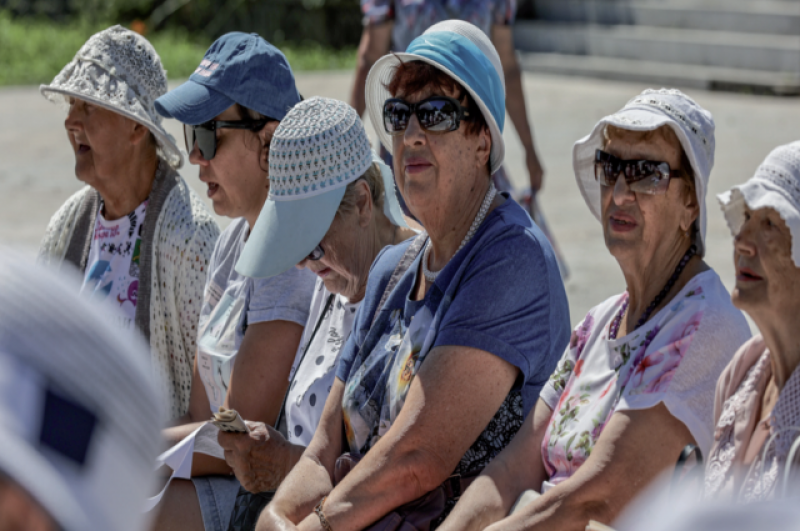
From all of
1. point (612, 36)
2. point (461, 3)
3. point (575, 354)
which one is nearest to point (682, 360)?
point (575, 354)

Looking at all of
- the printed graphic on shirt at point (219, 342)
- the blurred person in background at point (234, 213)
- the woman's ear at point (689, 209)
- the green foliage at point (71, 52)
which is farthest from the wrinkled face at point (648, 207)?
the green foliage at point (71, 52)

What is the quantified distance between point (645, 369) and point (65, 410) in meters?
1.76

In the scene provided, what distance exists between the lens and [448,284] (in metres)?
2.68

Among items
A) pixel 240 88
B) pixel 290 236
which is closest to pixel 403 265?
pixel 290 236

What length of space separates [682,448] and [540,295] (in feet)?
1.80

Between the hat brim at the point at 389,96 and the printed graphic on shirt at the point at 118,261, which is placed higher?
the hat brim at the point at 389,96

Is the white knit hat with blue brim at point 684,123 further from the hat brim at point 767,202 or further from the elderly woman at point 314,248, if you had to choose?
the elderly woman at point 314,248

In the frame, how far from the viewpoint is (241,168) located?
343 centimetres

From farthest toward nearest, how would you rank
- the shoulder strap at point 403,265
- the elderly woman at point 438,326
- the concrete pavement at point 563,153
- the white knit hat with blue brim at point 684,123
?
the concrete pavement at point 563,153, the shoulder strap at point 403,265, the elderly woman at point 438,326, the white knit hat with blue brim at point 684,123

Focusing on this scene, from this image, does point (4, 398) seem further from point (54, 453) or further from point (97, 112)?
point (97, 112)

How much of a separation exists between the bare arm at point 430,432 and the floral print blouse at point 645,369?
17 cm

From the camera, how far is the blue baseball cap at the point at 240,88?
11.2 ft

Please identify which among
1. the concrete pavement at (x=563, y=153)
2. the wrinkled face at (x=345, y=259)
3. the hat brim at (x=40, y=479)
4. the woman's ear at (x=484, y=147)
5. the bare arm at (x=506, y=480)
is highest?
the hat brim at (x=40, y=479)

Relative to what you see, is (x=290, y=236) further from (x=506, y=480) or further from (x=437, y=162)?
(x=506, y=480)
